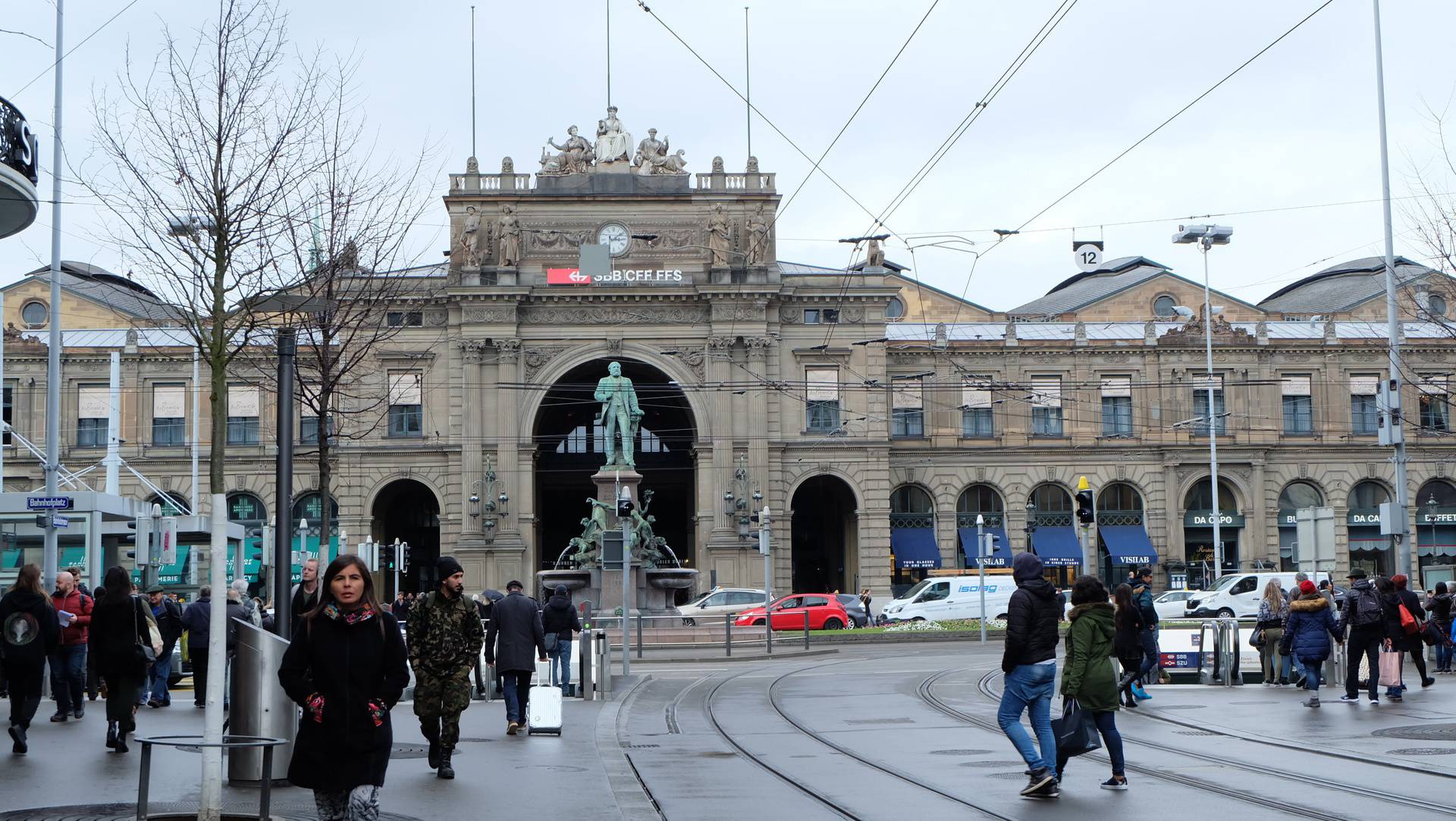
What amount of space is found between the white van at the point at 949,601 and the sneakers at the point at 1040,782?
133 ft

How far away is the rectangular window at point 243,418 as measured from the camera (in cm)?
6844

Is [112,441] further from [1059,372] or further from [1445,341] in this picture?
[1445,341]

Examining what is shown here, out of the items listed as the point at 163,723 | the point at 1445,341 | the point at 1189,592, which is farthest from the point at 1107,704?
the point at 1445,341

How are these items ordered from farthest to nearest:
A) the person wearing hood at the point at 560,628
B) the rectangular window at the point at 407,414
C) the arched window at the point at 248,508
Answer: the arched window at the point at 248,508, the rectangular window at the point at 407,414, the person wearing hood at the point at 560,628

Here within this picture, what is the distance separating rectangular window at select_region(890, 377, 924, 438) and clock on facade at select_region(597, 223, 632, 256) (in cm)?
1326

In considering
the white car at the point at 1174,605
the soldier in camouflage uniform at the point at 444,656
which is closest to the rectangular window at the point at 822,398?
the white car at the point at 1174,605

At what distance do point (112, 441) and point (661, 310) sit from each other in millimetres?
22331

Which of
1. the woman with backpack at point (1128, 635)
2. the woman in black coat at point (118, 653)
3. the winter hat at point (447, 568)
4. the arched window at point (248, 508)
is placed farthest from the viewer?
the arched window at point (248, 508)

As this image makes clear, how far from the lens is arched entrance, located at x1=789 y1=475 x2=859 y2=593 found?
2808 inches

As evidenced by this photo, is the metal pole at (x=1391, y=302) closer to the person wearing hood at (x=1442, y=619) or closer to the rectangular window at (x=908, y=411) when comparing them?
the person wearing hood at (x=1442, y=619)

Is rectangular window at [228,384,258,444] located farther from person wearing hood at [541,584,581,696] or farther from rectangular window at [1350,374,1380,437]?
person wearing hood at [541,584,581,696]

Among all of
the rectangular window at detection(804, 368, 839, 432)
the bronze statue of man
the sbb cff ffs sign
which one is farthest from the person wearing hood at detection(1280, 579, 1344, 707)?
the rectangular window at detection(804, 368, 839, 432)

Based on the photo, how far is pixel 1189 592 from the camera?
56031 mm

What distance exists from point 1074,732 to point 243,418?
60139 mm
